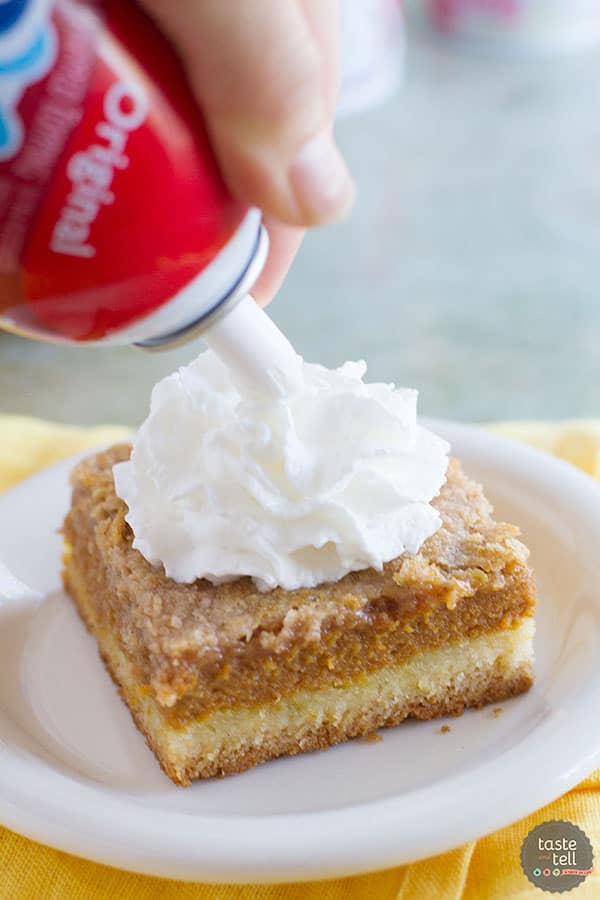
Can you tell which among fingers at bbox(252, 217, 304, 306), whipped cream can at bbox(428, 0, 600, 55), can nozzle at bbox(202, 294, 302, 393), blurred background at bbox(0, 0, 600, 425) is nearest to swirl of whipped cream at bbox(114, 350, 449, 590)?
can nozzle at bbox(202, 294, 302, 393)

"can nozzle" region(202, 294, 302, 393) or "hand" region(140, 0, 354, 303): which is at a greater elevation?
"hand" region(140, 0, 354, 303)

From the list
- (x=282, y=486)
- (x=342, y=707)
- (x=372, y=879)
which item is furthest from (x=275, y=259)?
(x=372, y=879)

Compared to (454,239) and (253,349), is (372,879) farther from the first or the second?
(454,239)

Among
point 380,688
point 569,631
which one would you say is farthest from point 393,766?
point 569,631
